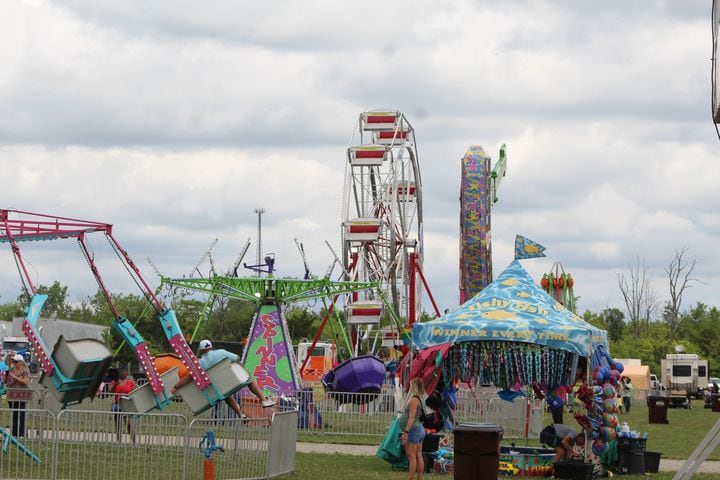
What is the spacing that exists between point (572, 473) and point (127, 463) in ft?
20.3

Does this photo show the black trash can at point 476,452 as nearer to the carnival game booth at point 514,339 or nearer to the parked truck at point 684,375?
the carnival game booth at point 514,339

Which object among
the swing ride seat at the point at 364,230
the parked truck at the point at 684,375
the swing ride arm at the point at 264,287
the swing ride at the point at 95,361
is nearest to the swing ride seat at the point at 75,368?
the swing ride at the point at 95,361

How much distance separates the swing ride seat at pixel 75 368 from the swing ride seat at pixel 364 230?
33.7 meters

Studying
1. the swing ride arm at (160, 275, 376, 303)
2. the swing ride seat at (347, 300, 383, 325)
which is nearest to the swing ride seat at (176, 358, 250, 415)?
the swing ride arm at (160, 275, 376, 303)

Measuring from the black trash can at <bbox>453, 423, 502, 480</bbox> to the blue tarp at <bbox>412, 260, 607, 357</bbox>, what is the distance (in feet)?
12.9

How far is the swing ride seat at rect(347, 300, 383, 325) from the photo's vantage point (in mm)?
49312

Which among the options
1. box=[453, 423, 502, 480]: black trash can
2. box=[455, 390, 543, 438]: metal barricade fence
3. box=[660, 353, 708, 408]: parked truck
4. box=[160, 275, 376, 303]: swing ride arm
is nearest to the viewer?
box=[453, 423, 502, 480]: black trash can

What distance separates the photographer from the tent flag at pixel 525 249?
21.8m

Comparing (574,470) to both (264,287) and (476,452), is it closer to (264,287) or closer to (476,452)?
(476,452)

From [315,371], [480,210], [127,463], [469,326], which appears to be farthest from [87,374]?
[315,371]

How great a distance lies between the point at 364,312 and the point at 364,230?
12.1ft

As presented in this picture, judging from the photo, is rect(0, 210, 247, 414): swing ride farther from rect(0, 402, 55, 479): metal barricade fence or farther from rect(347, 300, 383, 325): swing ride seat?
rect(347, 300, 383, 325): swing ride seat

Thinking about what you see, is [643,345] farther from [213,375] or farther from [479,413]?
[213,375]

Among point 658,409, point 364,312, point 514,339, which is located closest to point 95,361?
point 514,339
